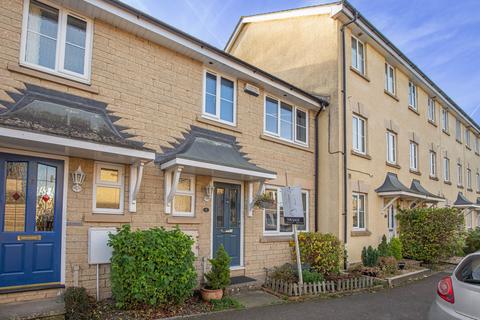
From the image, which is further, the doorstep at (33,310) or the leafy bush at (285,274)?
the leafy bush at (285,274)

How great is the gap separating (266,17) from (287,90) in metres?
6.09

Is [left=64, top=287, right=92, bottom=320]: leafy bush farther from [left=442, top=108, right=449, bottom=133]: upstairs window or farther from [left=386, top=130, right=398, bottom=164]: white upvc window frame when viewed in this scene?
[left=442, top=108, right=449, bottom=133]: upstairs window

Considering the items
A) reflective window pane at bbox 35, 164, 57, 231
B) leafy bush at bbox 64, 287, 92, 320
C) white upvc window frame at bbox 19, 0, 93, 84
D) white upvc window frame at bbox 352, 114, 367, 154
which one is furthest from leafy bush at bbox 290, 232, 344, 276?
white upvc window frame at bbox 19, 0, 93, 84

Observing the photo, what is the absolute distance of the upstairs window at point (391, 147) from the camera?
16141mm

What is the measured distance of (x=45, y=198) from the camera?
6.86m

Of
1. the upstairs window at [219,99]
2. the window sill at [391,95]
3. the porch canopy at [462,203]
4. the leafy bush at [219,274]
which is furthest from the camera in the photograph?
the porch canopy at [462,203]

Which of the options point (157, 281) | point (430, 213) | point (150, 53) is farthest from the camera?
point (430, 213)

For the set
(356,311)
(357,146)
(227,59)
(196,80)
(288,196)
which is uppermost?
(227,59)

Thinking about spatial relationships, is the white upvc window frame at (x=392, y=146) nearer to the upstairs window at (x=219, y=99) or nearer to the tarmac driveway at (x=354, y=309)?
the tarmac driveway at (x=354, y=309)

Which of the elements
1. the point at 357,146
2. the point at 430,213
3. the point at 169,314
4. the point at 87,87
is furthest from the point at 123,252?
the point at 430,213

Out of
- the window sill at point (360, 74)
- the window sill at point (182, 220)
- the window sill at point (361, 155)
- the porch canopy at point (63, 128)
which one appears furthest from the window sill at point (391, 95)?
the porch canopy at point (63, 128)

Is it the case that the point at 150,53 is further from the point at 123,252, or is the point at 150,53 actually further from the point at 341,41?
the point at 341,41

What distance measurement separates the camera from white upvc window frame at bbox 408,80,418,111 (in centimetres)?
1841

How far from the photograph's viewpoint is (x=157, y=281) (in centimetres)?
670
